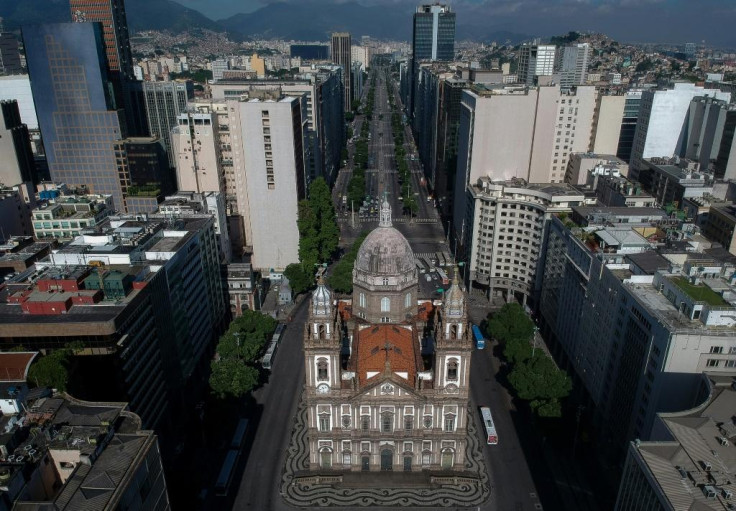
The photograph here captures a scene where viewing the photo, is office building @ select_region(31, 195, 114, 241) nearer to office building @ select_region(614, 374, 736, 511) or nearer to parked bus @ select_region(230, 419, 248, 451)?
parked bus @ select_region(230, 419, 248, 451)

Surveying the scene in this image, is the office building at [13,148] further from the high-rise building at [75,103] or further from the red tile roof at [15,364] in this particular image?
the red tile roof at [15,364]

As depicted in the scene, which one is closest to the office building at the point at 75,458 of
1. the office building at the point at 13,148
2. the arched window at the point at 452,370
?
the arched window at the point at 452,370

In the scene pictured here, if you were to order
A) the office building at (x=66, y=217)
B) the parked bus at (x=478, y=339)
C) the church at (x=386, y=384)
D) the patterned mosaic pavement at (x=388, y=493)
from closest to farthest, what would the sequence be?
the church at (x=386, y=384) < the patterned mosaic pavement at (x=388, y=493) < the parked bus at (x=478, y=339) < the office building at (x=66, y=217)

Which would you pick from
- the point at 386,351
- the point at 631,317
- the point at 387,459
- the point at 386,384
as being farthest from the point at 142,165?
the point at 631,317

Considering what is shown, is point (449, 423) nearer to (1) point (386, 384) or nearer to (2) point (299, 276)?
(1) point (386, 384)

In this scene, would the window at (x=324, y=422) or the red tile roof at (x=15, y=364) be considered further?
the window at (x=324, y=422)
